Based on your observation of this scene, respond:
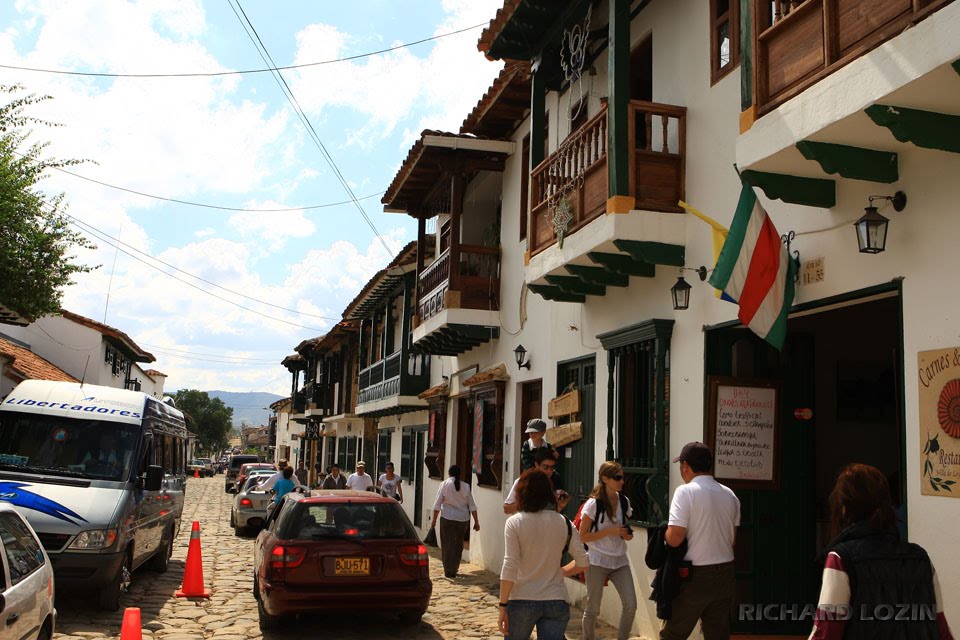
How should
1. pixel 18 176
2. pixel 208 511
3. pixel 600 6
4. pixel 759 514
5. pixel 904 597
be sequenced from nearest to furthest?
pixel 904 597
pixel 759 514
pixel 600 6
pixel 18 176
pixel 208 511

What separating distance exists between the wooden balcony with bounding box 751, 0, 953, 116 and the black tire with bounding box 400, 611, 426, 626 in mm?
5794

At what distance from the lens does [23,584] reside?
6.00 meters

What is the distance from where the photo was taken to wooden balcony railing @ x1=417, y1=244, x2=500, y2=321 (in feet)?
50.9

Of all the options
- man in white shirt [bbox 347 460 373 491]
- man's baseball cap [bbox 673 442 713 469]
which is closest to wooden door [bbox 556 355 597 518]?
man's baseball cap [bbox 673 442 713 469]

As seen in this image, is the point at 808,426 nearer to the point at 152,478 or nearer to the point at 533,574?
the point at 533,574

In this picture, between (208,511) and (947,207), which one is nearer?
(947,207)

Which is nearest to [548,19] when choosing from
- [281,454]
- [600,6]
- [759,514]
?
[600,6]

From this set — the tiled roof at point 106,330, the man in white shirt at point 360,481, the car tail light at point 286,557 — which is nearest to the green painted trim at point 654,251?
the car tail light at point 286,557

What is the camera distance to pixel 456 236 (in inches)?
607

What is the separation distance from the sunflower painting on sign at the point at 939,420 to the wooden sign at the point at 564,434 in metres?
5.78

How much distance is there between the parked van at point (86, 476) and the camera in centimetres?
908

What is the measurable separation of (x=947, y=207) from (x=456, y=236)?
10431 mm

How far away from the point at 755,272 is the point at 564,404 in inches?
210

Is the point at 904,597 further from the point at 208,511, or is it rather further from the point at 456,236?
the point at 208,511
